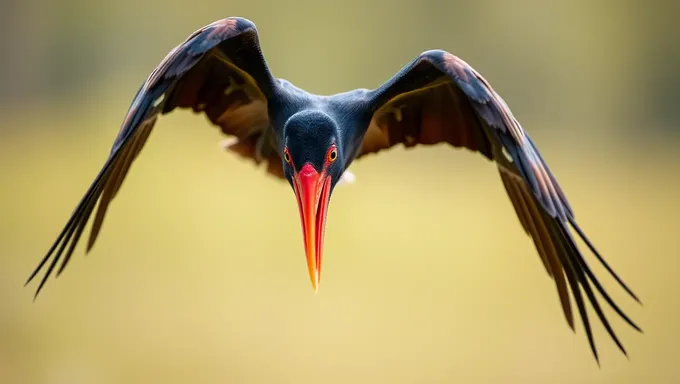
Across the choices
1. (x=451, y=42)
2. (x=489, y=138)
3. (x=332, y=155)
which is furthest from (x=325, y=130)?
(x=451, y=42)

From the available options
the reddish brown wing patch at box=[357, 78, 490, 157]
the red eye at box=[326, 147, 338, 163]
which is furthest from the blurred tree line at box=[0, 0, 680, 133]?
the red eye at box=[326, 147, 338, 163]

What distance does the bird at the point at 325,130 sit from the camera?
2.72 m

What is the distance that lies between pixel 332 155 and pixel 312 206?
0.18 metres

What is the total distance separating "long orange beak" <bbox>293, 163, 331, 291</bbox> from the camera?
2756mm

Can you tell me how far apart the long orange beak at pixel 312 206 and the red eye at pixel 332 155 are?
50 mm

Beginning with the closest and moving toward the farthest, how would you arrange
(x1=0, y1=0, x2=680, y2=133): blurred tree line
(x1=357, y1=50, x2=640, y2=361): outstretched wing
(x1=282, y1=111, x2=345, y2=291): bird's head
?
(x1=357, y1=50, x2=640, y2=361): outstretched wing → (x1=282, y1=111, x2=345, y2=291): bird's head → (x1=0, y1=0, x2=680, y2=133): blurred tree line

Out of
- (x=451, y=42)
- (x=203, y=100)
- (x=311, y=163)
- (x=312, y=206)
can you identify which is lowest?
(x=312, y=206)

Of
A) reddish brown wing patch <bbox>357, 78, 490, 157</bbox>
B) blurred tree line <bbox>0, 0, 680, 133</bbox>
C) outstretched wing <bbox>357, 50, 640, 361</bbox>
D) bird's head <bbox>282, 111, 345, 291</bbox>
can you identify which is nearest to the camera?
outstretched wing <bbox>357, 50, 640, 361</bbox>

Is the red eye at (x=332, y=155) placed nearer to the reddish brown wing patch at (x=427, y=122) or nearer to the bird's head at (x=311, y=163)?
the bird's head at (x=311, y=163)

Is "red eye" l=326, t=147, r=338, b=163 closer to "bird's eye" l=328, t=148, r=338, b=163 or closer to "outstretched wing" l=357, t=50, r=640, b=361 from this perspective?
"bird's eye" l=328, t=148, r=338, b=163

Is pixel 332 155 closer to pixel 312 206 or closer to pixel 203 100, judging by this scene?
pixel 312 206

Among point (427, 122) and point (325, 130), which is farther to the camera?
point (427, 122)

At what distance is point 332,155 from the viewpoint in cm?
292

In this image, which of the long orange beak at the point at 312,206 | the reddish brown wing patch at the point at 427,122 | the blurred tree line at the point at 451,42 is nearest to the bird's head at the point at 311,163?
the long orange beak at the point at 312,206
